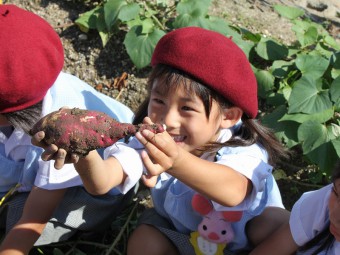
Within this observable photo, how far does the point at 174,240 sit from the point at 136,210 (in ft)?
1.15

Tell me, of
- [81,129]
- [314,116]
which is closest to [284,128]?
[314,116]

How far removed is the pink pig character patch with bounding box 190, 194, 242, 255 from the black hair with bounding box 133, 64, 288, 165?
178mm

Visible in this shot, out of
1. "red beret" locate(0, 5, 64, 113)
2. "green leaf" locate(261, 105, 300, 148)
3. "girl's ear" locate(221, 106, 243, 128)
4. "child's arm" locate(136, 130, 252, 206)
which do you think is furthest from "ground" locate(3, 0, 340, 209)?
"red beret" locate(0, 5, 64, 113)

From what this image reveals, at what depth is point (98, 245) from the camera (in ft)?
6.53

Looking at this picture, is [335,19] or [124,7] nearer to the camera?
[124,7]

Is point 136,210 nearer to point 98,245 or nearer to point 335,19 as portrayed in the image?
point 98,245

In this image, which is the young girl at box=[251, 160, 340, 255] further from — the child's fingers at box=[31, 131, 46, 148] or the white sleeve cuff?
the child's fingers at box=[31, 131, 46, 148]

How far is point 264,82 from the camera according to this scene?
238 centimetres

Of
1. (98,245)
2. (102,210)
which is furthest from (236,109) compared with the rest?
(98,245)

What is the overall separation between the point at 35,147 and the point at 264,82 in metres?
1.12

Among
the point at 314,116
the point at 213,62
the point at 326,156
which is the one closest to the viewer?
the point at 213,62

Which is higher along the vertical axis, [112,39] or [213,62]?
[213,62]

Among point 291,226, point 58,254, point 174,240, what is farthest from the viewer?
point 58,254

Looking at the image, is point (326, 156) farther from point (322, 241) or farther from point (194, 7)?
point (194, 7)
